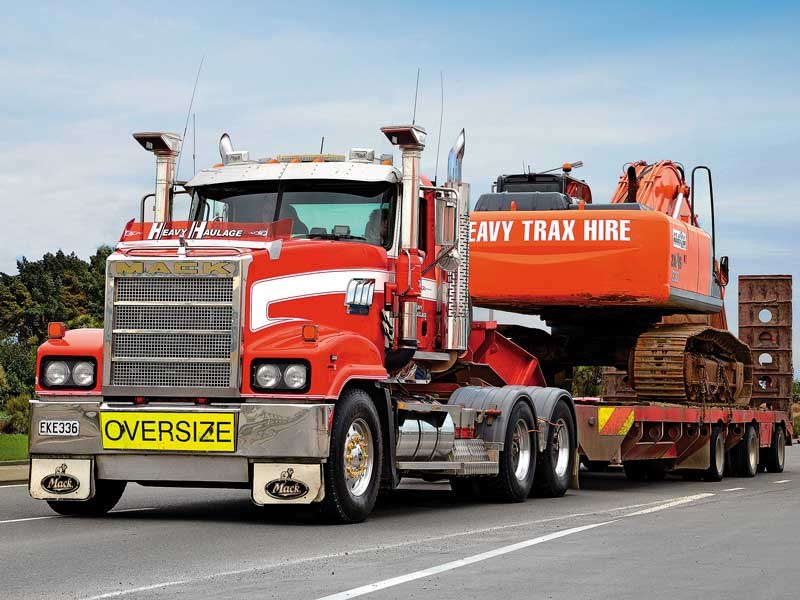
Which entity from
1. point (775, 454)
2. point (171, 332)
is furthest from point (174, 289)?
point (775, 454)

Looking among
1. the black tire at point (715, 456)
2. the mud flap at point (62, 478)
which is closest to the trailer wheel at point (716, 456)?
the black tire at point (715, 456)

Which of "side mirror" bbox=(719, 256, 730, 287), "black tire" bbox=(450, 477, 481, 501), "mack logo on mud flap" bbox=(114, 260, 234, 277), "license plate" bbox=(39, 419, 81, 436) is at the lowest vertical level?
"black tire" bbox=(450, 477, 481, 501)

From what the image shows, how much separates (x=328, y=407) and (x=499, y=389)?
4504mm

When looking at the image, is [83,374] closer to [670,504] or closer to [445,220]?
[445,220]

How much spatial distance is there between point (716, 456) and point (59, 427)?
13.1m

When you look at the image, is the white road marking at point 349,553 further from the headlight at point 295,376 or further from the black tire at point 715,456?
Result: the black tire at point 715,456

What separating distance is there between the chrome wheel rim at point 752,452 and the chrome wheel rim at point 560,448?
800 centimetres

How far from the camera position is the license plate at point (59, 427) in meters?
13.5

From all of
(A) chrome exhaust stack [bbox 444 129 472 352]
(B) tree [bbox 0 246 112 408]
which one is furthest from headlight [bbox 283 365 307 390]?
(B) tree [bbox 0 246 112 408]

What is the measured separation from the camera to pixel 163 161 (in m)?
16.2

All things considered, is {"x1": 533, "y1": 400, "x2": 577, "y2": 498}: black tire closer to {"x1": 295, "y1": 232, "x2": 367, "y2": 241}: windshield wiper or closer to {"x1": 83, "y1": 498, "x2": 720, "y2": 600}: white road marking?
{"x1": 83, "y1": 498, "x2": 720, "y2": 600}: white road marking

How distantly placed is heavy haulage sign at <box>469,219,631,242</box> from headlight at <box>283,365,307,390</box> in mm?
7935

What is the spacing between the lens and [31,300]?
9050cm

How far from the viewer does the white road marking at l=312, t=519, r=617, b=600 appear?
341 inches
